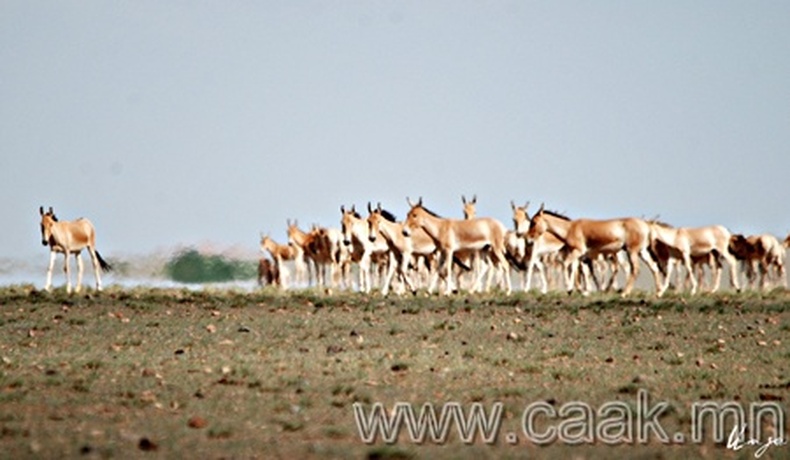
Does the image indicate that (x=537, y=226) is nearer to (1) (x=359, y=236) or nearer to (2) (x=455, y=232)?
(2) (x=455, y=232)

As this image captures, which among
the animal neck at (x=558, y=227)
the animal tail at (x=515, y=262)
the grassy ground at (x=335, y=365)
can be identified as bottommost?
the grassy ground at (x=335, y=365)

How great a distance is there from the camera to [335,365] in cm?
2097

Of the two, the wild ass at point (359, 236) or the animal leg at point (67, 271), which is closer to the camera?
the animal leg at point (67, 271)

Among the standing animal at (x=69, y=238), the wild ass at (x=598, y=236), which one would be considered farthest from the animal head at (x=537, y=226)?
the standing animal at (x=69, y=238)

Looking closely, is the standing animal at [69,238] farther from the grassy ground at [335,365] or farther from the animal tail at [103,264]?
the grassy ground at [335,365]

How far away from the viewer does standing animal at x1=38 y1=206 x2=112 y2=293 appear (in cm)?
4188

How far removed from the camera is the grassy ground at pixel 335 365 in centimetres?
1425

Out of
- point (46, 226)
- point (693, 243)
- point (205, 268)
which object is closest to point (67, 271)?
point (46, 226)

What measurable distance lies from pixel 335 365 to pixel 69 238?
77.3 feet

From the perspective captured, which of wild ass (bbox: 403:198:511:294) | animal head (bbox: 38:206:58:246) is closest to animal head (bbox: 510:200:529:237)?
wild ass (bbox: 403:198:511:294)

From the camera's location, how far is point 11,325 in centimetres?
2808

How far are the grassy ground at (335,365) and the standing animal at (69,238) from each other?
6.05 meters

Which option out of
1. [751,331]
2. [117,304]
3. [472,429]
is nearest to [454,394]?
[472,429]

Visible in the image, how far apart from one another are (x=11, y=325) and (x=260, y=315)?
502 cm
